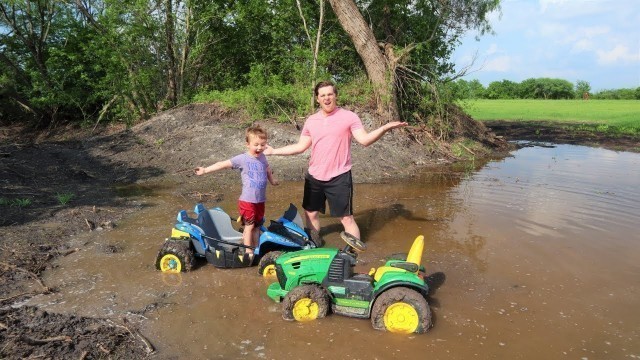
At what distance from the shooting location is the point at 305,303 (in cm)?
390

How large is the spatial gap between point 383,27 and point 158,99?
8133mm

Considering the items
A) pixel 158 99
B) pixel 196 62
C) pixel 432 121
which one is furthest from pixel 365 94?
pixel 158 99

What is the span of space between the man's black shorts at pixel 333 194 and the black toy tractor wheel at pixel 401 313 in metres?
1.82

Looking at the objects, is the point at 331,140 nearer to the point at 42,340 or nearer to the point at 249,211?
the point at 249,211

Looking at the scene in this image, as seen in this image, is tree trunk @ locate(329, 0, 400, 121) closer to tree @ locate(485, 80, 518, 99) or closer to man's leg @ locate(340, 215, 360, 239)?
man's leg @ locate(340, 215, 360, 239)

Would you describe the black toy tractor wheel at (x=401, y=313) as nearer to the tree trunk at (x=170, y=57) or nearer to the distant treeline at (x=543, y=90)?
the tree trunk at (x=170, y=57)

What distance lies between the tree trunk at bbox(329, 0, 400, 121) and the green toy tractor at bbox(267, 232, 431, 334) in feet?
29.7

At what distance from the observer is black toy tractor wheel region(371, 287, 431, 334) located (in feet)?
12.1

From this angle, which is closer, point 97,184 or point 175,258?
point 175,258

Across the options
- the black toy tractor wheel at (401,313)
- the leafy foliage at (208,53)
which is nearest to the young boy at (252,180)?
the black toy tractor wheel at (401,313)

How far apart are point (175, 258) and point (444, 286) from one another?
9.62 feet

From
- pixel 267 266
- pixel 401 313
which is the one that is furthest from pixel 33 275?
pixel 401 313

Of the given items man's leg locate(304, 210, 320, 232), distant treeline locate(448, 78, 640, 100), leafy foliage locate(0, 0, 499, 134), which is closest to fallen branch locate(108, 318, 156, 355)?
man's leg locate(304, 210, 320, 232)

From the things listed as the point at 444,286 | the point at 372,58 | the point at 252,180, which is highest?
the point at 372,58
